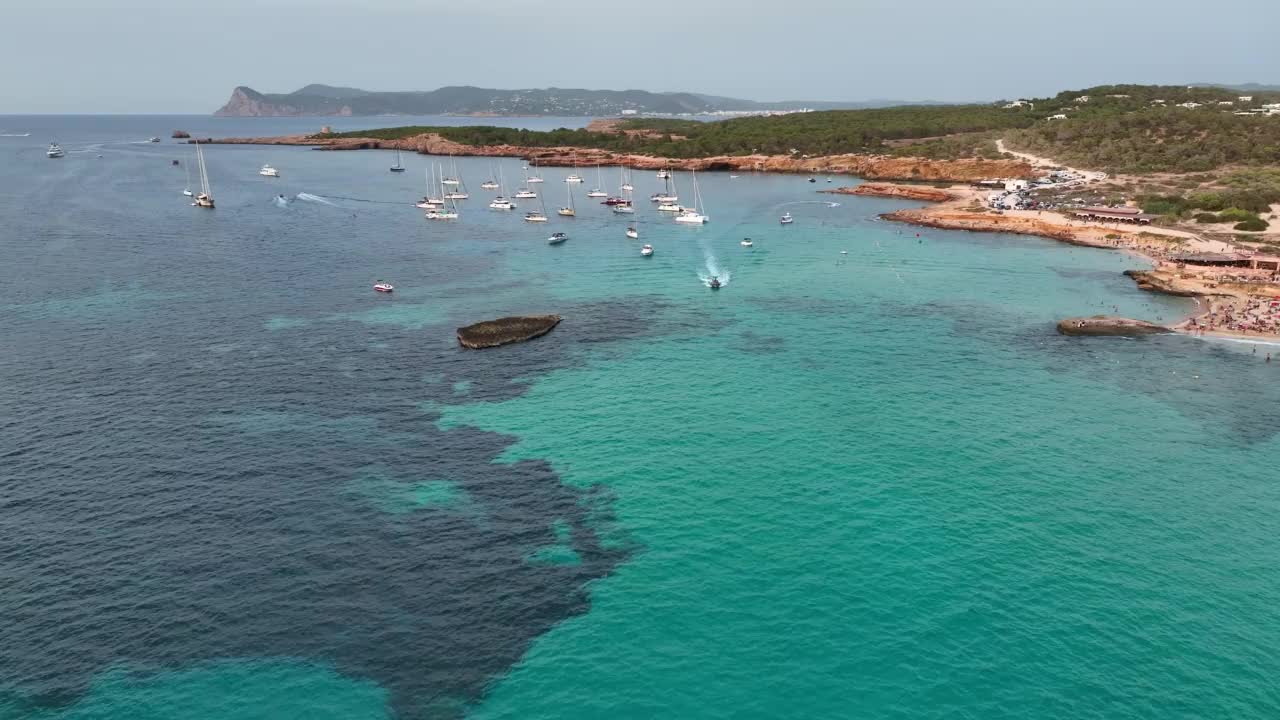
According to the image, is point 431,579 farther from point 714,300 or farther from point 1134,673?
point 714,300

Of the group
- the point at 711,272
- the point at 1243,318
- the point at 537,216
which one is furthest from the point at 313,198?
the point at 1243,318

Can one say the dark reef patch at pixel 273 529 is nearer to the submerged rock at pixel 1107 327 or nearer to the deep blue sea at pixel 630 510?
the deep blue sea at pixel 630 510

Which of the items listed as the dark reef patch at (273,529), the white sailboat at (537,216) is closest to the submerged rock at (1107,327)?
the dark reef patch at (273,529)

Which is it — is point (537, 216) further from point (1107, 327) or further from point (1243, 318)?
point (1243, 318)

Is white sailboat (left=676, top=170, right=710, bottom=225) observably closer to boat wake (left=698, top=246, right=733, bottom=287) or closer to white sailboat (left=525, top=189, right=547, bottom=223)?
white sailboat (left=525, top=189, right=547, bottom=223)

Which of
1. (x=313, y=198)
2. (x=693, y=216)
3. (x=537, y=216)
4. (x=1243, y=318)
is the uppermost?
(x=313, y=198)

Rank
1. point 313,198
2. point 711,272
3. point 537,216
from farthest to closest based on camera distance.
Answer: point 313,198, point 537,216, point 711,272

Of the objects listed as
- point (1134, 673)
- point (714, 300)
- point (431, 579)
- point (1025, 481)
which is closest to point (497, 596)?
point (431, 579)
